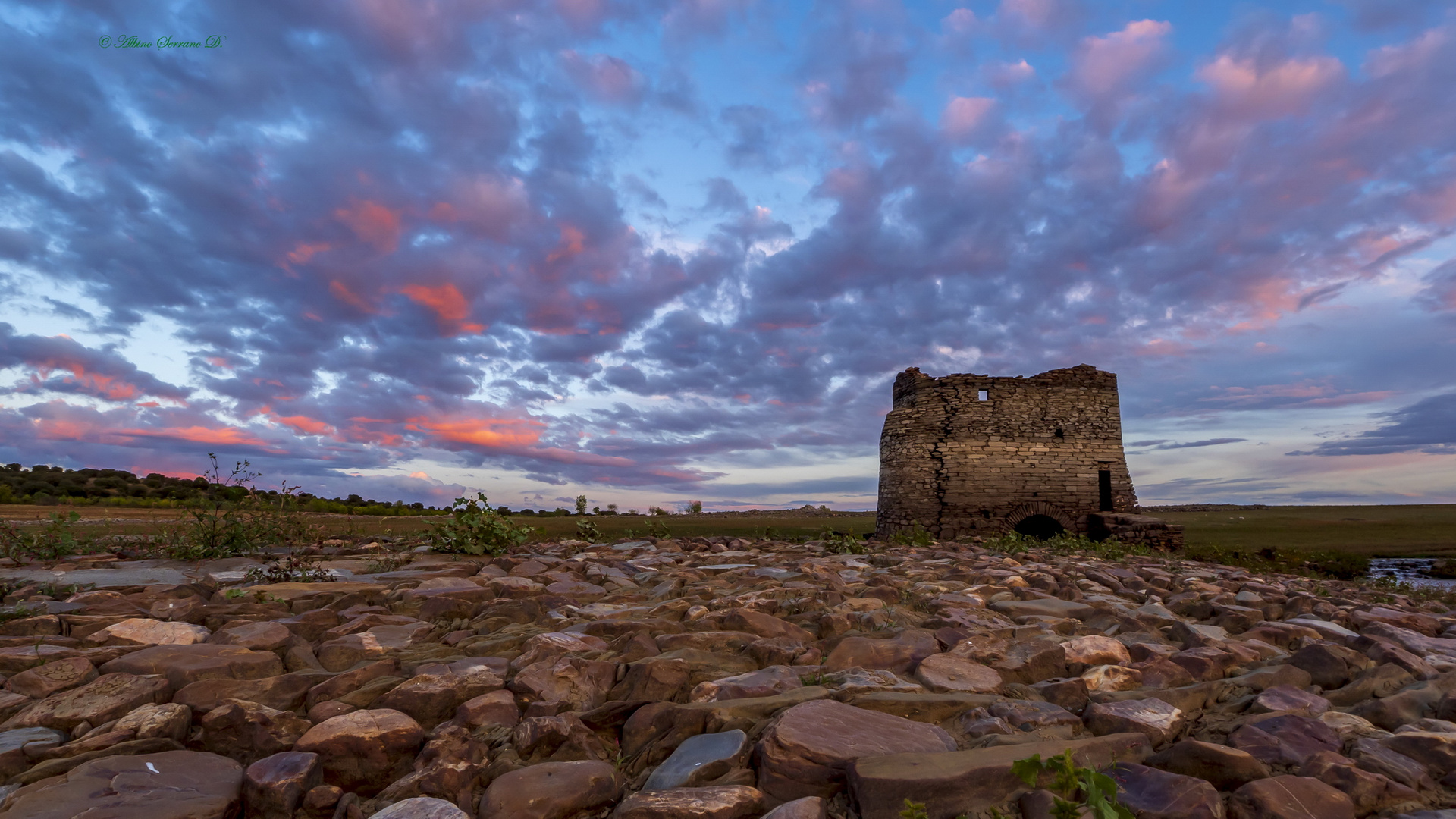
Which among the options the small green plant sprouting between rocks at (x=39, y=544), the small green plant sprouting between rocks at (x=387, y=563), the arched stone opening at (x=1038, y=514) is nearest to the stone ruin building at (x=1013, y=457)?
the arched stone opening at (x=1038, y=514)

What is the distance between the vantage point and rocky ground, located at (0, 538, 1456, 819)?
1.80m

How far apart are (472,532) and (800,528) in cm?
1351

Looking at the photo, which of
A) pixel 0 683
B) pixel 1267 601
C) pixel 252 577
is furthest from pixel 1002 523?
pixel 0 683

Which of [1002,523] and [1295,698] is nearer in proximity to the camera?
[1295,698]

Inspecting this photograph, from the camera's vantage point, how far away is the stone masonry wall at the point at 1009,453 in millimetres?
14805

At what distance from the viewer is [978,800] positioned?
171 cm

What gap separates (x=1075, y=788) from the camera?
1669 mm

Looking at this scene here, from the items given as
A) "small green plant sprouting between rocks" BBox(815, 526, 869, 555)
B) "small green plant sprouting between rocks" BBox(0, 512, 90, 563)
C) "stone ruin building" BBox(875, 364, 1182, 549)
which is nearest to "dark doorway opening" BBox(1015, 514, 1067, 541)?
"stone ruin building" BBox(875, 364, 1182, 549)

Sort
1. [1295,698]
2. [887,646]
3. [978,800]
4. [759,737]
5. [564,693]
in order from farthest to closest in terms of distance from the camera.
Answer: [887,646]
[564,693]
[1295,698]
[759,737]
[978,800]

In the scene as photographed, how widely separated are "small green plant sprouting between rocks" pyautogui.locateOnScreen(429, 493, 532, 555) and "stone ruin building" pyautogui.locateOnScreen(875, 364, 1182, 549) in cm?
1059

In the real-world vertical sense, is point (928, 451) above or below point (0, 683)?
above

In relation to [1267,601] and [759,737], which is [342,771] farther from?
[1267,601]

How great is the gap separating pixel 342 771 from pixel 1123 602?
4.71 metres

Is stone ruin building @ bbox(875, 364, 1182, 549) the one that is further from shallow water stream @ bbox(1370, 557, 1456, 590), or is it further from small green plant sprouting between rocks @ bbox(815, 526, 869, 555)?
small green plant sprouting between rocks @ bbox(815, 526, 869, 555)
